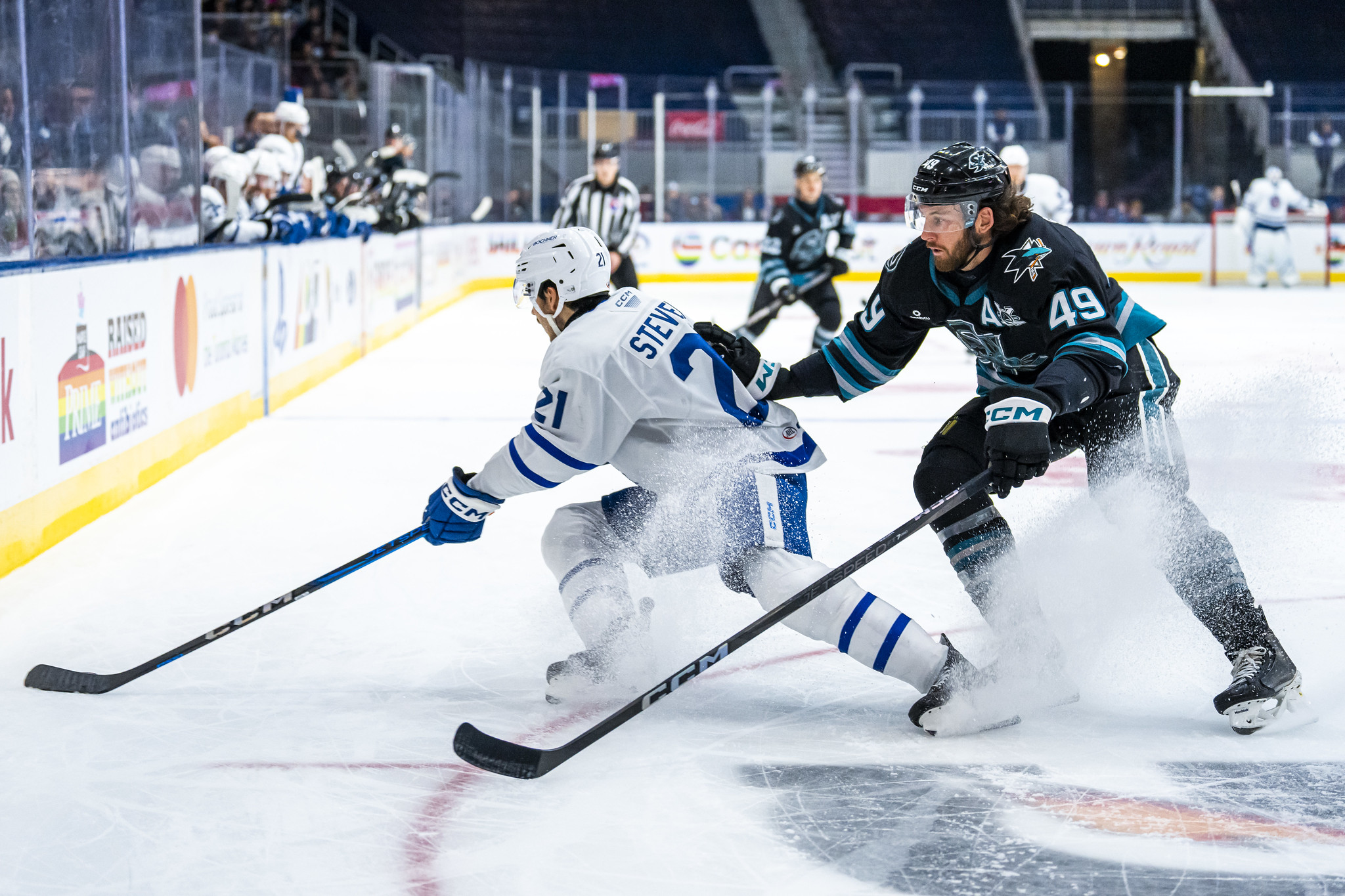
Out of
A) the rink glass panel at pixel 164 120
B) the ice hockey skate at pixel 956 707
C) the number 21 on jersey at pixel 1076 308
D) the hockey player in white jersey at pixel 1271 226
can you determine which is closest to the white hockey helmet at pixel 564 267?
the number 21 on jersey at pixel 1076 308

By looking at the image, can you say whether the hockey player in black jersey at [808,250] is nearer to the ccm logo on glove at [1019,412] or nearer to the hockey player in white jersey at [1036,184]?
the hockey player in white jersey at [1036,184]

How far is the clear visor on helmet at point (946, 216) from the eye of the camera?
8.26ft

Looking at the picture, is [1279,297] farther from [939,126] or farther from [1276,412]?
[1276,412]

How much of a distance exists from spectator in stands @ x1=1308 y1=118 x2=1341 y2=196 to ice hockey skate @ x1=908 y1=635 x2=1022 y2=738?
1561 centimetres

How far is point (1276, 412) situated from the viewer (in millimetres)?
3184

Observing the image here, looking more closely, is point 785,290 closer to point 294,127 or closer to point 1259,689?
point 294,127

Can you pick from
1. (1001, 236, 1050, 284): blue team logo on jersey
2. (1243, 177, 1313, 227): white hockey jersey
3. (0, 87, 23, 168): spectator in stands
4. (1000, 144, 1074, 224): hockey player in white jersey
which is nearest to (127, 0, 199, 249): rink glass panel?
Answer: (0, 87, 23, 168): spectator in stands

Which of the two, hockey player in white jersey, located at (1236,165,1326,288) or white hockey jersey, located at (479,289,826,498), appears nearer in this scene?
white hockey jersey, located at (479,289,826,498)

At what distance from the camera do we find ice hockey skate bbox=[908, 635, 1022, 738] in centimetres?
249

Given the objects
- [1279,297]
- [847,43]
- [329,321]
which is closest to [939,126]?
[1279,297]

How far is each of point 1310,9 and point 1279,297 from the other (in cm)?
1112

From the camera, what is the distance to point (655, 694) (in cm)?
235

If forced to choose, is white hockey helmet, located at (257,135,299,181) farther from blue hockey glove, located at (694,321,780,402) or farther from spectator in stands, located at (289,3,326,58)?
spectator in stands, located at (289,3,326,58)

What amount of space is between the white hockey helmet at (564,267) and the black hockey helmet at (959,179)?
56cm
